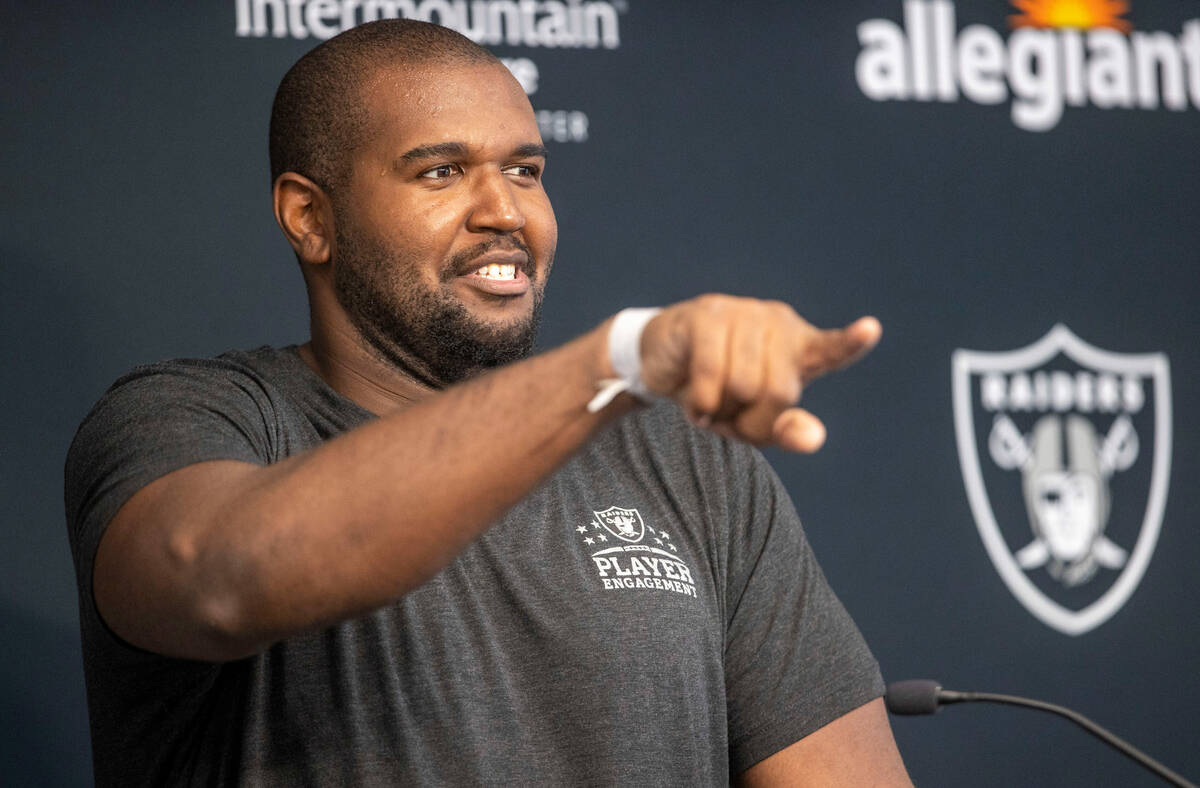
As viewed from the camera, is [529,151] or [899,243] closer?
[529,151]

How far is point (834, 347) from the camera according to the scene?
65 centimetres

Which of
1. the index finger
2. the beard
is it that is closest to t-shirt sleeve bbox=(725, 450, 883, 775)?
the beard

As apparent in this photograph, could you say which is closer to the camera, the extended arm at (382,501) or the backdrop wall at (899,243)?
the extended arm at (382,501)

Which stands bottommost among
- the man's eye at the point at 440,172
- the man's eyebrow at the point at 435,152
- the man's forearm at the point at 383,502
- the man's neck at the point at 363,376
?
the man's forearm at the point at 383,502

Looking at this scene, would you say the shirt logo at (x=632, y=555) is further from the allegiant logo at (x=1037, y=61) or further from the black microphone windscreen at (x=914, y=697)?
the allegiant logo at (x=1037, y=61)

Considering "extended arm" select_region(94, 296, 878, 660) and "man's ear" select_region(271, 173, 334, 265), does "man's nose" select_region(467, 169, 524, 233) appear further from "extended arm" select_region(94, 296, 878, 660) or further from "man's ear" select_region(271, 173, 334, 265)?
"extended arm" select_region(94, 296, 878, 660)

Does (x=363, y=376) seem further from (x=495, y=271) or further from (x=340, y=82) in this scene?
(x=340, y=82)

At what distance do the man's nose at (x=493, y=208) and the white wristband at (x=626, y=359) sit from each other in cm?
49

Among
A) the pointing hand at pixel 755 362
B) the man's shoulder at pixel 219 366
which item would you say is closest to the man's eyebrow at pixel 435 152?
the man's shoulder at pixel 219 366

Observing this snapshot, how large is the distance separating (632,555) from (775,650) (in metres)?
0.17

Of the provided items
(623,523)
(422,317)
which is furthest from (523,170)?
(623,523)

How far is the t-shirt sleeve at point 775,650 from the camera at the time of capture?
1200mm

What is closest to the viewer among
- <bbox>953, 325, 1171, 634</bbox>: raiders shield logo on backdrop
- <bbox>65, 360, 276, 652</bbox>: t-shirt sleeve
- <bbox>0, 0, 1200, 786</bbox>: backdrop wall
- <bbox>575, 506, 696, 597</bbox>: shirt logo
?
<bbox>65, 360, 276, 652</bbox>: t-shirt sleeve

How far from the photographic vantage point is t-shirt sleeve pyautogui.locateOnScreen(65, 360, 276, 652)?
87 cm
